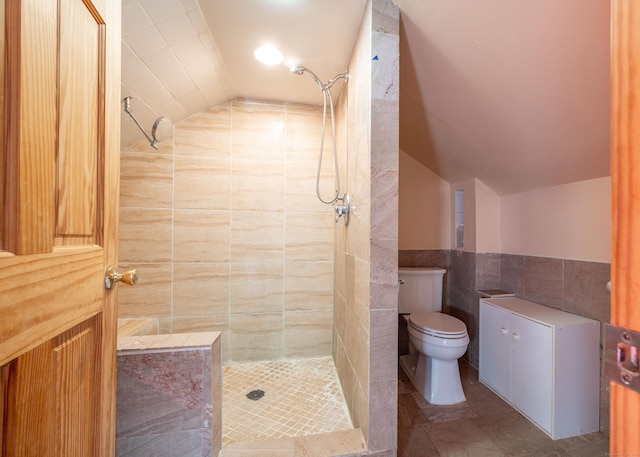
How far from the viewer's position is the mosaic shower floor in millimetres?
1371

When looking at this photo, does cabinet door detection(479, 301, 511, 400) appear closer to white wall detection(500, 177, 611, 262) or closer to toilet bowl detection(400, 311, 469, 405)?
toilet bowl detection(400, 311, 469, 405)

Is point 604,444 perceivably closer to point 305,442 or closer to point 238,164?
point 305,442

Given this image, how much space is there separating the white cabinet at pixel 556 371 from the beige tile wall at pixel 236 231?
129 cm

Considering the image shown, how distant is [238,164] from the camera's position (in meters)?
2.03

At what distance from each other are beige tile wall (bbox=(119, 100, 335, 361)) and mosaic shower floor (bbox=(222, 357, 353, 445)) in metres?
0.15

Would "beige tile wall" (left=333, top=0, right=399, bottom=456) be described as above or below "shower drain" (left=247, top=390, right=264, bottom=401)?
above

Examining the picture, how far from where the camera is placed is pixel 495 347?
1811mm

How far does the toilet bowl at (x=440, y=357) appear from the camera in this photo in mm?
1659

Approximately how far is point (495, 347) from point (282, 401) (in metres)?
1.50

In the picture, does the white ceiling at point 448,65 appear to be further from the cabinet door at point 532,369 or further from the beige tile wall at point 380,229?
the cabinet door at point 532,369

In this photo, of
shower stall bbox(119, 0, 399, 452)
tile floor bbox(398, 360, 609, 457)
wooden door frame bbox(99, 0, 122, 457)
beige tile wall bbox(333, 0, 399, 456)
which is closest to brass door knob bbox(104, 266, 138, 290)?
wooden door frame bbox(99, 0, 122, 457)

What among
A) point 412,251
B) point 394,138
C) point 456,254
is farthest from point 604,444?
point 394,138

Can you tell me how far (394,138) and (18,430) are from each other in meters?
1.30

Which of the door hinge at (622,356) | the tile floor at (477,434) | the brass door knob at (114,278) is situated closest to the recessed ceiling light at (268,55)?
the brass door knob at (114,278)
